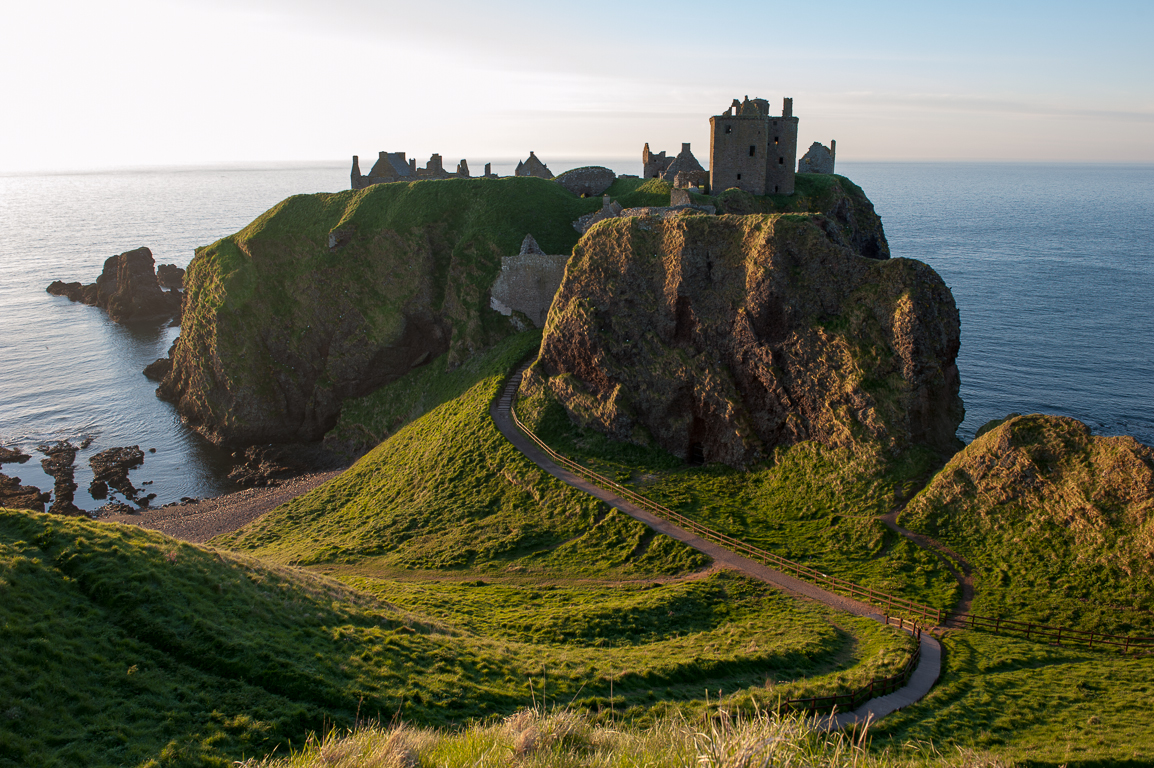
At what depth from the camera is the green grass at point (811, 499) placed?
30531mm

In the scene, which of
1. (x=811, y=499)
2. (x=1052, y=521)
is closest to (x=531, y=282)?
(x=811, y=499)

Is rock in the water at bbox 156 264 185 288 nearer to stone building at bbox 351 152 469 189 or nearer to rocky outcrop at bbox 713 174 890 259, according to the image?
stone building at bbox 351 152 469 189

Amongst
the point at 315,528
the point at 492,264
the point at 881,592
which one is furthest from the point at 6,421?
the point at 881,592

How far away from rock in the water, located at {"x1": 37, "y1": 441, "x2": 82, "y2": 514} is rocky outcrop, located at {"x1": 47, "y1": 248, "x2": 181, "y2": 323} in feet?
172

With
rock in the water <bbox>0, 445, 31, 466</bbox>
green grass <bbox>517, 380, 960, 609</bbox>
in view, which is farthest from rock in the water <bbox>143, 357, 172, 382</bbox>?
green grass <bbox>517, 380, 960, 609</bbox>

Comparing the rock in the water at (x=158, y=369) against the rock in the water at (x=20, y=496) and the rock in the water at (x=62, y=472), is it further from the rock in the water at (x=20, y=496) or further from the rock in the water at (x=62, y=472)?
the rock in the water at (x=20, y=496)

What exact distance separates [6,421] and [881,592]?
8351 cm

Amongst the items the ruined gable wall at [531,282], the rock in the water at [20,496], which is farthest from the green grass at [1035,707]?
the rock in the water at [20,496]

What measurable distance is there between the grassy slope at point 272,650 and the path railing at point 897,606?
2.49 m

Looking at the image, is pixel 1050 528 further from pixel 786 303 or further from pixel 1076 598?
pixel 786 303

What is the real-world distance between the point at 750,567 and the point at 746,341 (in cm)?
1467

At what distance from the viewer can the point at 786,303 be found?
39.5m

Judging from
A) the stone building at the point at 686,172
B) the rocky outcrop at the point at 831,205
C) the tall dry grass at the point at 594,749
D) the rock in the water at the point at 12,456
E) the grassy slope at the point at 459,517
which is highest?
the stone building at the point at 686,172

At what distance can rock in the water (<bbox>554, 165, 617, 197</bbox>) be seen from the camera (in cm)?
7462
